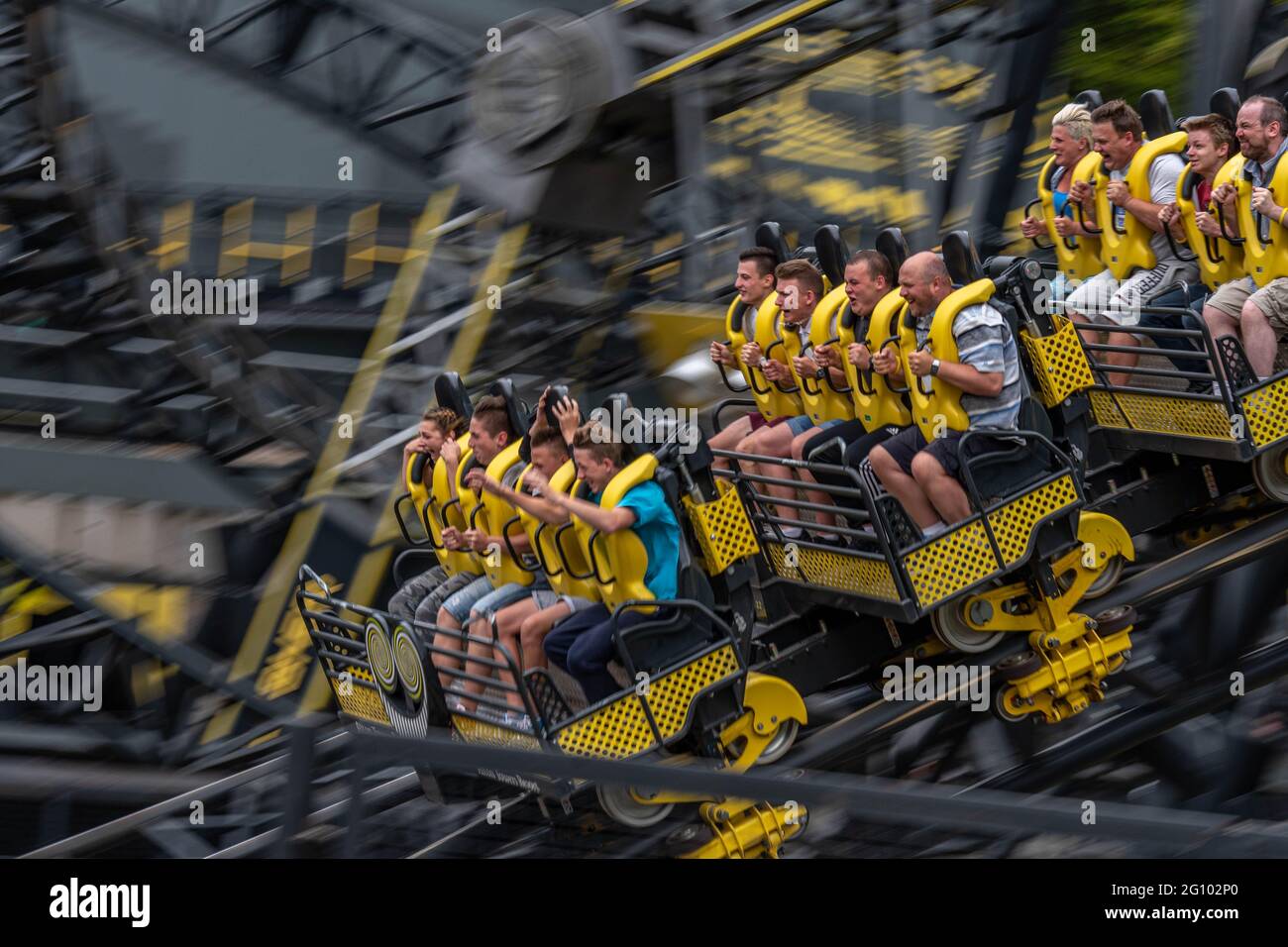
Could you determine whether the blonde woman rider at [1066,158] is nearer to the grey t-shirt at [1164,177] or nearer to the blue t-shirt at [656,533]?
the grey t-shirt at [1164,177]

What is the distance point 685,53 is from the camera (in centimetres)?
1193

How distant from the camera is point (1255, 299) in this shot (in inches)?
304

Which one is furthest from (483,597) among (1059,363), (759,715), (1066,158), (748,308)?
(1066,158)

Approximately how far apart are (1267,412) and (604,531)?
2.72 m

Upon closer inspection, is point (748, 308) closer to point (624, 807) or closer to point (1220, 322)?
point (1220, 322)

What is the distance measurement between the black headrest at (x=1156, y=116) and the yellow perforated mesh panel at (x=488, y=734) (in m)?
3.94

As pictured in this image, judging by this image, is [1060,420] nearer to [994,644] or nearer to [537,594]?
[994,644]

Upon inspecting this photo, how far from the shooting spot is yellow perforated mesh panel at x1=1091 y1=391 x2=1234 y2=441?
7.66m

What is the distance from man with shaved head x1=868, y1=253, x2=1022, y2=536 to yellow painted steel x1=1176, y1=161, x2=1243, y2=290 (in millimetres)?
1104

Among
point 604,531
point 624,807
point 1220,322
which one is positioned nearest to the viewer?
point 624,807

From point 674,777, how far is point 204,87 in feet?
42.6

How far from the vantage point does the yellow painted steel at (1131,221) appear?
8180 mm
